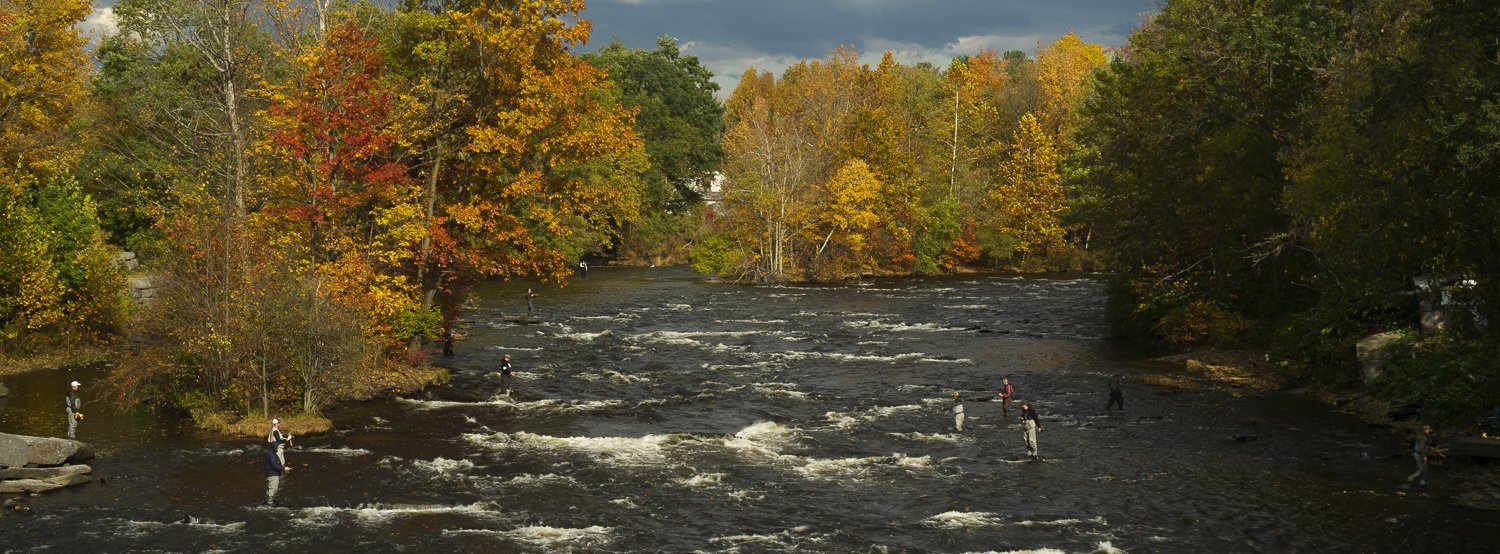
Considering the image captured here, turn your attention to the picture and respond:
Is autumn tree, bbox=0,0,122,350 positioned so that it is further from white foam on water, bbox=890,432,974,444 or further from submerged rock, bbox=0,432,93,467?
white foam on water, bbox=890,432,974,444

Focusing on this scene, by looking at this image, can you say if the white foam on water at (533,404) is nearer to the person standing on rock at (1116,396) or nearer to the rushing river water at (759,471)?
the rushing river water at (759,471)

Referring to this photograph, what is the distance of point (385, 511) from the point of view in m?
24.8

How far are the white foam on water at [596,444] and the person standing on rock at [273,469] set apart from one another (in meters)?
7.20

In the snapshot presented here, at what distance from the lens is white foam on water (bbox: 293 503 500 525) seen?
2430cm

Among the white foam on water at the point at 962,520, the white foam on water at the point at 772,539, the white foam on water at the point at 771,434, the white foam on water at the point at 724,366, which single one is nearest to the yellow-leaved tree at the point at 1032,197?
the white foam on water at the point at 724,366

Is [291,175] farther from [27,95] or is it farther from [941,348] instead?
[941,348]

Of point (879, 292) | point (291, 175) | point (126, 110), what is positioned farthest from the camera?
point (879, 292)

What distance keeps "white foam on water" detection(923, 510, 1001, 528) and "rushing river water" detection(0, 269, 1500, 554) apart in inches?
3.0

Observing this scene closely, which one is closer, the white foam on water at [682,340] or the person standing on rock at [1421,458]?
the person standing on rock at [1421,458]

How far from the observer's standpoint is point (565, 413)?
3653 cm

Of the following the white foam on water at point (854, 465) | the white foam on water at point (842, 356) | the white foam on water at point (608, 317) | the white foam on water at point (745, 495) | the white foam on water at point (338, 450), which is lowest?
the white foam on water at point (745, 495)

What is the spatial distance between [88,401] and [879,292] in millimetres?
55882

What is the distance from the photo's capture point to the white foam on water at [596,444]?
3066 centimetres

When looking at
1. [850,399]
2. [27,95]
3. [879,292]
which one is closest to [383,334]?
[850,399]
